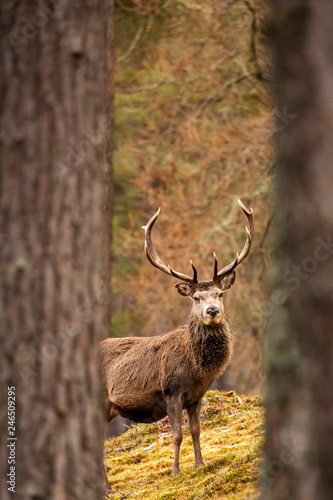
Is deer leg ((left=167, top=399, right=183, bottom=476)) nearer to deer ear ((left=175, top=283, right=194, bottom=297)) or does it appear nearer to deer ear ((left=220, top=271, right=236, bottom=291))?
deer ear ((left=175, top=283, right=194, bottom=297))

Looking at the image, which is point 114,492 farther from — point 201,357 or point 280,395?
point 280,395

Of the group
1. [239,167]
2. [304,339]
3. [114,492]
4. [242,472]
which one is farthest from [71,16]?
[239,167]

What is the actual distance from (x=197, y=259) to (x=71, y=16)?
1018 centimetres

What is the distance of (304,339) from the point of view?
3.64m

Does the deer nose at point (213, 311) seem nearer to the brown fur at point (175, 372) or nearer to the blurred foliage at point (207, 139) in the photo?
the brown fur at point (175, 372)

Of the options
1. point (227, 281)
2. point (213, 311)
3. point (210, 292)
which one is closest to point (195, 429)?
point (213, 311)

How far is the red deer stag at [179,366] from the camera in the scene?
819cm

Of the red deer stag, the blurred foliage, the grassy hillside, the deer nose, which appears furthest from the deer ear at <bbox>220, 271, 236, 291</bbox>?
the blurred foliage

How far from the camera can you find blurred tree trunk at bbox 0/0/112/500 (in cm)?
386

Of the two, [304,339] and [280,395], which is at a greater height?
[304,339]

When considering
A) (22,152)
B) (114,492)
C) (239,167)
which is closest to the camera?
(22,152)

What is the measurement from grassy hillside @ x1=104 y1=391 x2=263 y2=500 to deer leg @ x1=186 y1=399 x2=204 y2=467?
107mm

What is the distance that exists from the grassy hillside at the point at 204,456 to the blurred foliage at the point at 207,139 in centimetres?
329

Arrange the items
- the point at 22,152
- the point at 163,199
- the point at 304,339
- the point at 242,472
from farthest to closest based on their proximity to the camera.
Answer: the point at 163,199, the point at 242,472, the point at 22,152, the point at 304,339
